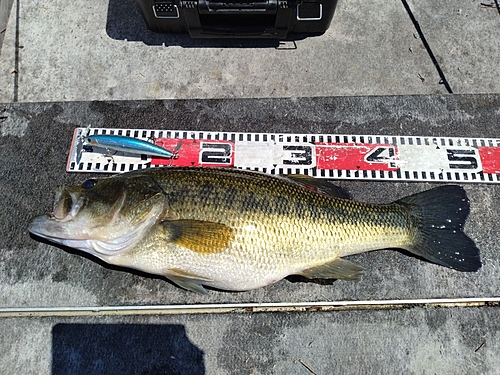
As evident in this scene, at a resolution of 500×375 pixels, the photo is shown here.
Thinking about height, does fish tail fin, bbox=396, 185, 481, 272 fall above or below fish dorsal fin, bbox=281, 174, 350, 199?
below

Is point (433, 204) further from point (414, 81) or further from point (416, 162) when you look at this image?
point (414, 81)

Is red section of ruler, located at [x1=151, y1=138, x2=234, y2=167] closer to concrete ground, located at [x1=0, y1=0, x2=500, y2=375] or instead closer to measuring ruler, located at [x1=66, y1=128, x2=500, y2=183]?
measuring ruler, located at [x1=66, y1=128, x2=500, y2=183]

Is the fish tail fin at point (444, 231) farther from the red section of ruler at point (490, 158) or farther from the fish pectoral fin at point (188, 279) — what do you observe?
the fish pectoral fin at point (188, 279)

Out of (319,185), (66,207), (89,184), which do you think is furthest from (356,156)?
(66,207)

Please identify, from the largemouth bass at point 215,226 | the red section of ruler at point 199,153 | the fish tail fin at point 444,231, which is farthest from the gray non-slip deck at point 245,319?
the red section of ruler at point 199,153

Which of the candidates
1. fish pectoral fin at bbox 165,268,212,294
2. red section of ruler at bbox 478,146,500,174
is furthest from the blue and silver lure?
red section of ruler at bbox 478,146,500,174

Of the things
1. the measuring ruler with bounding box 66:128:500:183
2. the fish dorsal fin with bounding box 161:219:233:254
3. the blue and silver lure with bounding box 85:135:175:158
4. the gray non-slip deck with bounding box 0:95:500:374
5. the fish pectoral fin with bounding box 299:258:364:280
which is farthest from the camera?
the measuring ruler with bounding box 66:128:500:183

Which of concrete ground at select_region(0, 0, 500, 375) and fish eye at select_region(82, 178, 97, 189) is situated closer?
fish eye at select_region(82, 178, 97, 189)

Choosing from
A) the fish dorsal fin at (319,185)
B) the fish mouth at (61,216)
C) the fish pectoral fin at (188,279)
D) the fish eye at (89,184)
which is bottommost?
the fish pectoral fin at (188,279)
